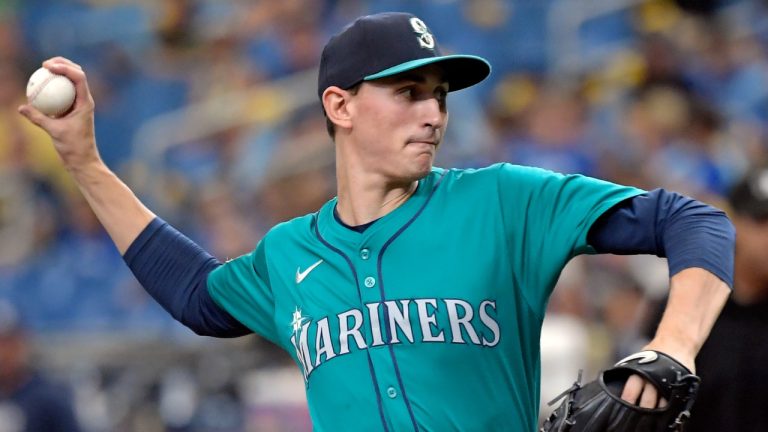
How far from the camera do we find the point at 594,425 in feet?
8.12

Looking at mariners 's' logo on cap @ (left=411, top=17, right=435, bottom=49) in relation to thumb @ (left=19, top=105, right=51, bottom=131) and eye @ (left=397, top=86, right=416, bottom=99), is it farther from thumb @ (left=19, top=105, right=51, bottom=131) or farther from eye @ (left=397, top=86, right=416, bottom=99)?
thumb @ (left=19, top=105, right=51, bottom=131)

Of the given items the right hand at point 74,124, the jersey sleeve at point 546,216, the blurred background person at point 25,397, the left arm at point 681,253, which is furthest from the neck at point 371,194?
the blurred background person at point 25,397

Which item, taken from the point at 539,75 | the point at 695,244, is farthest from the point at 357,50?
the point at 539,75

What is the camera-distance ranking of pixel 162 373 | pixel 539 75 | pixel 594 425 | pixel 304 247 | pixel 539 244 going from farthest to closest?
1. pixel 539 75
2. pixel 162 373
3. pixel 304 247
4. pixel 539 244
5. pixel 594 425

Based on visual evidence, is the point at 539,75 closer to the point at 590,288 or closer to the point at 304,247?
the point at 590,288

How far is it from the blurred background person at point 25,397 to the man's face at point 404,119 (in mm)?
4224

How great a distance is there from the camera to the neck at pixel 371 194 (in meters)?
3.03

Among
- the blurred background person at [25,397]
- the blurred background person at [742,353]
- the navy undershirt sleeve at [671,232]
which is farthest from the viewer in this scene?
the blurred background person at [25,397]

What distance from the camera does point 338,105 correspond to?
3043 mm

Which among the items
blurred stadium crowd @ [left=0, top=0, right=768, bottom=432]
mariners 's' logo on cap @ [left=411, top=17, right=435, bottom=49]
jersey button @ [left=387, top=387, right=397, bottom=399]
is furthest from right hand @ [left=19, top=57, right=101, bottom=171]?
blurred stadium crowd @ [left=0, top=0, right=768, bottom=432]

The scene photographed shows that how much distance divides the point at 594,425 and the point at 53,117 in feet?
5.72

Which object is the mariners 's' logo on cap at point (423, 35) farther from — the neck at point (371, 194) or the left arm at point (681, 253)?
the left arm at point (681, 253)

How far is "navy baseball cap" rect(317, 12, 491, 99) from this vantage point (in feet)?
9.46

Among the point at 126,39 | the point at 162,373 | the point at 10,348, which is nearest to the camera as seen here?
the point at 10,348
